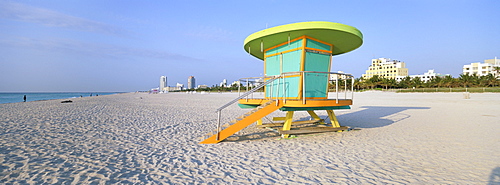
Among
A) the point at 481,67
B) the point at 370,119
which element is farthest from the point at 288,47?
the point at 481,67

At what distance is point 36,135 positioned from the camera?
7.60 metres

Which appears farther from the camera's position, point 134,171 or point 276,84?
point 276,84

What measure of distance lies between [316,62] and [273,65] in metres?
1.61

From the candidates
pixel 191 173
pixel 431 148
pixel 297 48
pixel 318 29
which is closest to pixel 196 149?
pixel 191 173

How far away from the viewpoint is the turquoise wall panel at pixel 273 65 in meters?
8.18

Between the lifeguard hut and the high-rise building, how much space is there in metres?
111

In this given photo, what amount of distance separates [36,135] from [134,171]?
5.76 metres

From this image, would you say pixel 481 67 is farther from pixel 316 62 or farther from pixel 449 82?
pixel 316 62

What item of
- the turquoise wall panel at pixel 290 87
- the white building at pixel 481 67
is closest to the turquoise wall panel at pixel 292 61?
the turquoise wall panel at pixel 290 87

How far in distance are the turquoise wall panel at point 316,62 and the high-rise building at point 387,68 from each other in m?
111

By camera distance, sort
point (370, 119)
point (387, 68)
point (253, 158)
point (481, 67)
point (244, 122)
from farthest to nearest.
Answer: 1. point (387, 68)
2. point (481, 67)
3. point (370, 119)
4. point (244, 122)
5. point (253, 158)

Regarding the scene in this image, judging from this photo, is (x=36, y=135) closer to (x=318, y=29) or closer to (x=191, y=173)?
(x=191, y=173)

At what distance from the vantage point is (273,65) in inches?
332

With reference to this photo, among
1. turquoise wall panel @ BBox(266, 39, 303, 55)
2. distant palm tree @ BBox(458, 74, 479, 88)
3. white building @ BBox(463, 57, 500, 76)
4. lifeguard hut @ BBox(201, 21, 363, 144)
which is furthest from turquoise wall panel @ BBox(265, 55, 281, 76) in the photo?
white building @ BBox(463, 57, 500, 76)
